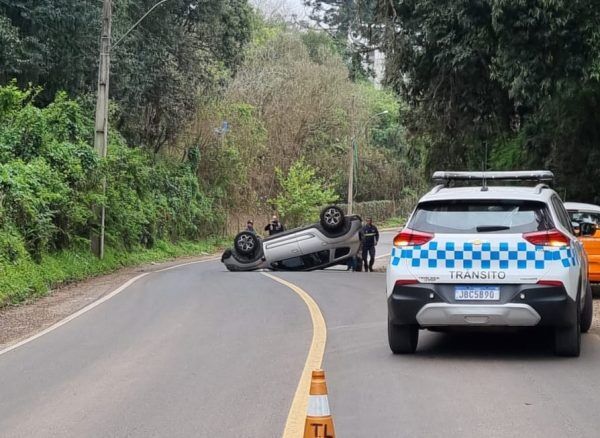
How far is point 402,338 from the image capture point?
9992mm

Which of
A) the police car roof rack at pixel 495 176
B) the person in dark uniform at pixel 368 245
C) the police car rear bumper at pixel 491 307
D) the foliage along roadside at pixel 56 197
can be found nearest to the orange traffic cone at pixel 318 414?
the police car rear bumper at pixel 491 307

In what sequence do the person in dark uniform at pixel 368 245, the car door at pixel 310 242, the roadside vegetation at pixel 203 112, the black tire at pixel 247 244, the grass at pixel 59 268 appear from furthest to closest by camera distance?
the person in dark uniform at pixel 368 245 → the black tire at pixel 247 244 → the car door at pixel 310 242 → the roadside vegetation at pixel 203 112 → the grass at pixel 59 268

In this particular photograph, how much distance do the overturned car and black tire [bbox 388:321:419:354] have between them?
17.6 metres

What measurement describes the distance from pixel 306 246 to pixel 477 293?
739 inches

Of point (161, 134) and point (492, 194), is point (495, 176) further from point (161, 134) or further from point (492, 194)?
point (161, 134)

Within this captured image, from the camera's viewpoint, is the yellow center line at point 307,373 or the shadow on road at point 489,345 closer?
the yellow center line at point 307,373

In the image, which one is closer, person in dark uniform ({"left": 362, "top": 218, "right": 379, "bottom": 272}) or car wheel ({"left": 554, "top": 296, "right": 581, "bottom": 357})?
car wheel ({"left": 554, "top": 296, "right": 581, "bottom": 357})

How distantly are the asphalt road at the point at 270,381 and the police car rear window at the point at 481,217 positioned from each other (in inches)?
55.2

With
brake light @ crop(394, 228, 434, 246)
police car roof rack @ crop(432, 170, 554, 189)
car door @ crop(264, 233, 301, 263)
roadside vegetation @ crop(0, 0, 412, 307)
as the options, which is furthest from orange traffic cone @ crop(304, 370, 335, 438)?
car door @ crop(264, 233, 301, 263)

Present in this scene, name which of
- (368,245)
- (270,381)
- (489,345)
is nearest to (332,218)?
(368,245)

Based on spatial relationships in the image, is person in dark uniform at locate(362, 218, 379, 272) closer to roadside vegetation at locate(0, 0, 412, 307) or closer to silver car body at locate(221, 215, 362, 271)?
silver car body at locate(221, 215, 362, 271)

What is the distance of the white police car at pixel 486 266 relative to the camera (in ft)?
30.5

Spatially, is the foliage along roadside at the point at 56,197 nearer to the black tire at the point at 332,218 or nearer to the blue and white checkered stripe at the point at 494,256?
the black tire at the point at 332,218

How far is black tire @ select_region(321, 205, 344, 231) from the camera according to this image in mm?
27734
